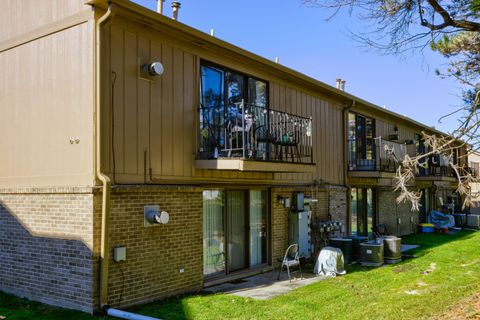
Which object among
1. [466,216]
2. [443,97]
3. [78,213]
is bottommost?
[466,216]

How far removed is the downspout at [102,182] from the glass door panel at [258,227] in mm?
4508

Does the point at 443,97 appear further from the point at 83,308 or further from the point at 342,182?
the point at 83,308

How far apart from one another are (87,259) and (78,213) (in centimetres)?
76

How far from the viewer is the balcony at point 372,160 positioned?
603 inches

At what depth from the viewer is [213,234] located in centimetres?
984

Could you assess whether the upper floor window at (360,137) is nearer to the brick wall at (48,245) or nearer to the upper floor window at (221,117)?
the upper floor window at (221,117)

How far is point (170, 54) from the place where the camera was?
8.80 metres

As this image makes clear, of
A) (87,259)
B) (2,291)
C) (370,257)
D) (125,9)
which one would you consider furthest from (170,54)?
(370,257)

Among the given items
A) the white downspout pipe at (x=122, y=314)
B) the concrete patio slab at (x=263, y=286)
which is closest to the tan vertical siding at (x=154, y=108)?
the white downspout pipe at (x=122, y=314)

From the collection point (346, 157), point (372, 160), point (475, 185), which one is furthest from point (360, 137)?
point (475, 185)

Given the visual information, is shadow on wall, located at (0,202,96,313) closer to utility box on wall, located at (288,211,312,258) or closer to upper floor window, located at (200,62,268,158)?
upper floor window, located at (200,62,268,158)

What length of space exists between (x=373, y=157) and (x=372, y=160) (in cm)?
56

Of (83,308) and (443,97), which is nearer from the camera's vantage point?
(83,308)

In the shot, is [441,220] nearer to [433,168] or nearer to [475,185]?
[433,168]
